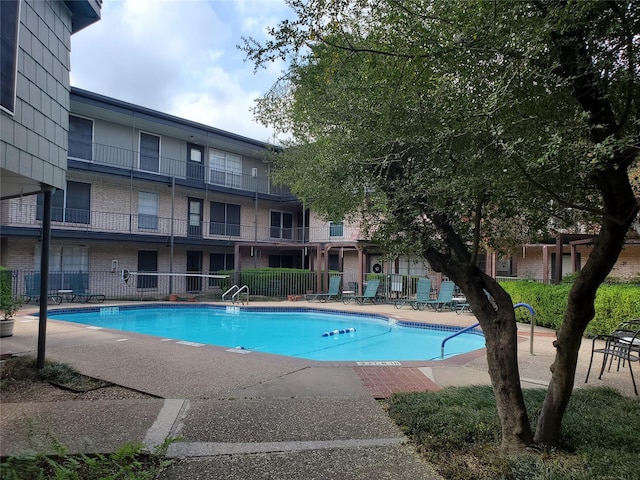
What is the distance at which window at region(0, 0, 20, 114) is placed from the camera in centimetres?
444

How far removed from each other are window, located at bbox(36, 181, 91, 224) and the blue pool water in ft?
17.1

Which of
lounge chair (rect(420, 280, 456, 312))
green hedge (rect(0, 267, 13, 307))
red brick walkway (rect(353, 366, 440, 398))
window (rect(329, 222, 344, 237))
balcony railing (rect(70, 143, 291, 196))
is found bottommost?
red brick walkway (rect(353, 366, 440, 398))

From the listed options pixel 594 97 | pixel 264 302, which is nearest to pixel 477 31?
pixel 594 97

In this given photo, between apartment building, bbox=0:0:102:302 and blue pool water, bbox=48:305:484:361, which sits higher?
apartment building, bbox=0:0:102:302

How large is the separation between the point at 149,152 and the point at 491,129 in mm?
21213

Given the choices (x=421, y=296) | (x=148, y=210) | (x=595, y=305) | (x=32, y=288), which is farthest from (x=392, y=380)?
(x=148, y=210)

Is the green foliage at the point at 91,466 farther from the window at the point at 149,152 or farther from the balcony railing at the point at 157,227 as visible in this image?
the window at the point at 149,152

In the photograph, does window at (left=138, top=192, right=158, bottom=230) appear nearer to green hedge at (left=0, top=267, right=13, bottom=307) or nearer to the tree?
green hedge at (left=0, top=267, right=13, bottom=307)

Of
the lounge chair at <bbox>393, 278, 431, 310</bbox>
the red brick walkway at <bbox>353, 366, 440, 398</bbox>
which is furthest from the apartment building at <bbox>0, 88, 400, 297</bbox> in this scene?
the red brick walkway at <bbox>353, 366, 440, 398</bbox>

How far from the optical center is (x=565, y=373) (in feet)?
11.1

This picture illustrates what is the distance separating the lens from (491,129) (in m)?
2.90

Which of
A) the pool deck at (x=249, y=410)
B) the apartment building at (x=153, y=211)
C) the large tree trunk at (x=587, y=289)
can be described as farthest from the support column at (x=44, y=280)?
the apartment building at (x=153, y=211)

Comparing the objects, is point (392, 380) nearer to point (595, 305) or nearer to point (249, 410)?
point (249, 410)

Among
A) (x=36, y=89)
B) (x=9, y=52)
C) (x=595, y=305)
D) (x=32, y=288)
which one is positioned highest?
(x=9, y=52)
